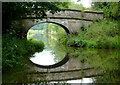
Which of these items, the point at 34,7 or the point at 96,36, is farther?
the point at 96,36

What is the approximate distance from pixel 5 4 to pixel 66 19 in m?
8.08

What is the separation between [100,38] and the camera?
10.5 m

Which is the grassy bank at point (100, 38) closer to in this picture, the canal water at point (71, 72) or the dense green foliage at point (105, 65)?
the dense green foliage at point (105, 65)

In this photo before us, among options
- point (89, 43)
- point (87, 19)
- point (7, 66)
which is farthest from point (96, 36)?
point (7, 66)

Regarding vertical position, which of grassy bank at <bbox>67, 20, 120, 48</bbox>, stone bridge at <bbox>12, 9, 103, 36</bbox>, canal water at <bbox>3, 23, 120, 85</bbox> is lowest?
canal water at <bbox>3, 23, 120, 85</bbox>

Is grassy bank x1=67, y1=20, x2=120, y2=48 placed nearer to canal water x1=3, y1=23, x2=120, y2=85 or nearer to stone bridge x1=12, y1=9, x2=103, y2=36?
stone bridge x1=12, y1=9, x2=103, y2=36

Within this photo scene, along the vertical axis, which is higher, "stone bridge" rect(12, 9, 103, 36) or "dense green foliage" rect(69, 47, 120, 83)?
"stone bridge" rect(12, 9, 103, 36)

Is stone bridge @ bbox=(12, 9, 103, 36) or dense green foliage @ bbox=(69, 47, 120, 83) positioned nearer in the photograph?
dense green foliage @ bbox=(69, 47, 120, 83)

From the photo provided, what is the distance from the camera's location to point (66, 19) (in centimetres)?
1280

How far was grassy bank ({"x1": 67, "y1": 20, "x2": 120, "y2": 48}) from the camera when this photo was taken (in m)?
10.0

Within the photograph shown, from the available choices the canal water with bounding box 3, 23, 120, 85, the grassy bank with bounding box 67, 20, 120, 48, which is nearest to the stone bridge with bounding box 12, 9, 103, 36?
the grassy bank with bounding box 67, 20, 120, 48

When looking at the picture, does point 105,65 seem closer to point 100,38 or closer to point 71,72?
point 71,72

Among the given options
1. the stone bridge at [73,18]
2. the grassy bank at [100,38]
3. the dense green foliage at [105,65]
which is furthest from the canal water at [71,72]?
the stone bridge at [73,18]

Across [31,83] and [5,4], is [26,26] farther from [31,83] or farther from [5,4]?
[31,83]
